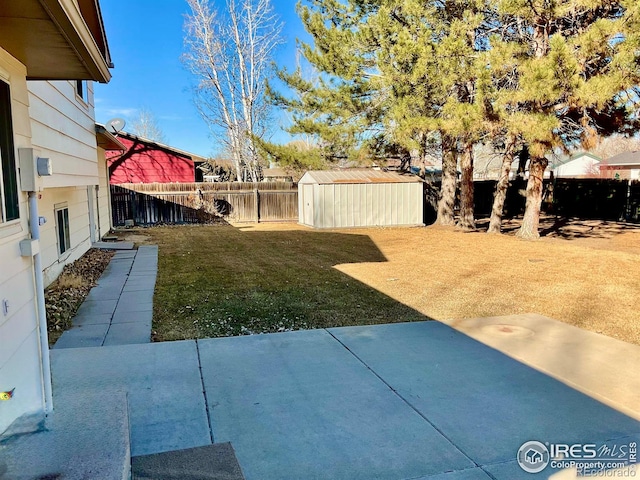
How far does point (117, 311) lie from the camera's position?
5.54 meters

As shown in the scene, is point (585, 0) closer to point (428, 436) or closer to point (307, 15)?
point (307, 15)

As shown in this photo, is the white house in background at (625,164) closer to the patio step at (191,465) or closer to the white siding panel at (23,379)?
the patio step at (191,465)

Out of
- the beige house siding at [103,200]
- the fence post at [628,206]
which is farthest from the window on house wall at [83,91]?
the fence post at [628,206]

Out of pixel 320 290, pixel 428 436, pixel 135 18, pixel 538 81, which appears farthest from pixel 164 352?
pixel 135 18

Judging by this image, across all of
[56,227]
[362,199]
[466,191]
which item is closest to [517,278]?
[56,227]

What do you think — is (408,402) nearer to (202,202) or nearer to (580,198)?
(202,202)

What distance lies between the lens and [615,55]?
30.2ft

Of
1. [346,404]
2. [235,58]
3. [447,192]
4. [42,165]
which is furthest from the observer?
[235,58]

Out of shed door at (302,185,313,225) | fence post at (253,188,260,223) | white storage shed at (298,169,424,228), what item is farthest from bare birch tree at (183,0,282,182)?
white storage shed at (298,169,424,228)

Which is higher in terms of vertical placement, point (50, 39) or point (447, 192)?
point (50, 39)

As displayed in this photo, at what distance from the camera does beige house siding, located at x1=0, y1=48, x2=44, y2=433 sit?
2225 mm

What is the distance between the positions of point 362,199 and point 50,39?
47.9 feet

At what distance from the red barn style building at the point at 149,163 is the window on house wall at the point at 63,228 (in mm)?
13042

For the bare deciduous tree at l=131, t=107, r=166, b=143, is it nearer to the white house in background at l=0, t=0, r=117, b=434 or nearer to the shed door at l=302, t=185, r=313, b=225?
A: the shed door at l=302, t=185, r=313, b=225
